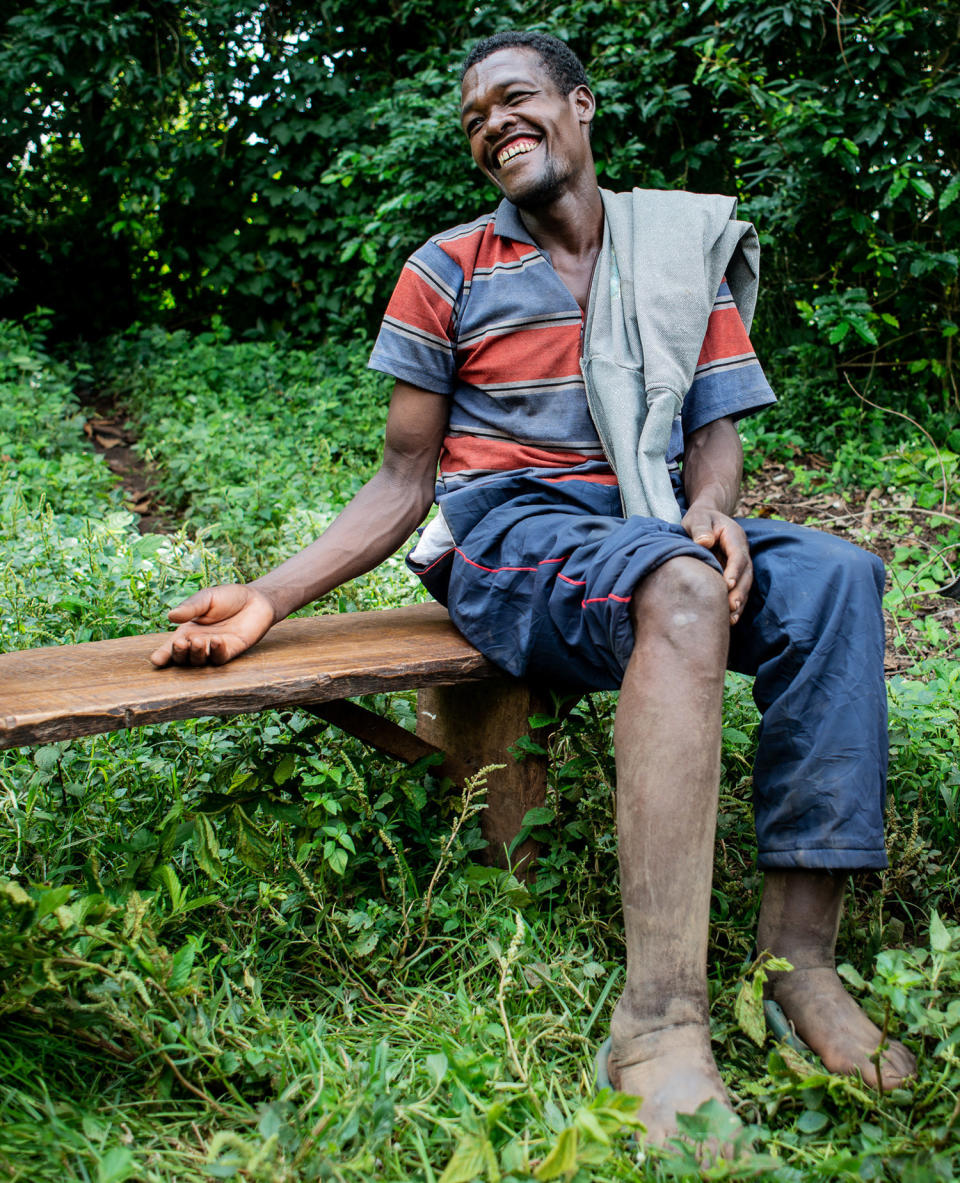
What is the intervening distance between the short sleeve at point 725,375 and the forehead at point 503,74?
65 centimetres

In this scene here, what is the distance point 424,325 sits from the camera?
88.3 inches

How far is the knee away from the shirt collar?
102cm

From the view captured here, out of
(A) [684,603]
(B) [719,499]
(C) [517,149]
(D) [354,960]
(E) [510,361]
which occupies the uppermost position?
(C) [517,149]

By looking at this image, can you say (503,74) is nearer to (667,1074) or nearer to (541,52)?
(541,52)

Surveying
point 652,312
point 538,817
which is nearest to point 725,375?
point 652,312

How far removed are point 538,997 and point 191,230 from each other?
24.6 ft

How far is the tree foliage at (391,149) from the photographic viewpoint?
15.2 feet

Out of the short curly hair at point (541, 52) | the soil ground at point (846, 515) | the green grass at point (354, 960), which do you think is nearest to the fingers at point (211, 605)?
the green grass at point (354, 960)

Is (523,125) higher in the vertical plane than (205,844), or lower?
higher

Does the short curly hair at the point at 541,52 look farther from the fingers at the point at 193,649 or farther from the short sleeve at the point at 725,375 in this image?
the fingers at the point at 193,649

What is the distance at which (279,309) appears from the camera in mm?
7844

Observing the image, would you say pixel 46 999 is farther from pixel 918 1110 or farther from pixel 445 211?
pixel 445 211

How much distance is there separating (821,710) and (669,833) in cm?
40

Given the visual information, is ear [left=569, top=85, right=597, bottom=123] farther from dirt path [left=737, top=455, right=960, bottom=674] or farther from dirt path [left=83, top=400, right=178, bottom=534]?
dirt path [left=83, top=400, right=178, bottom=534]
